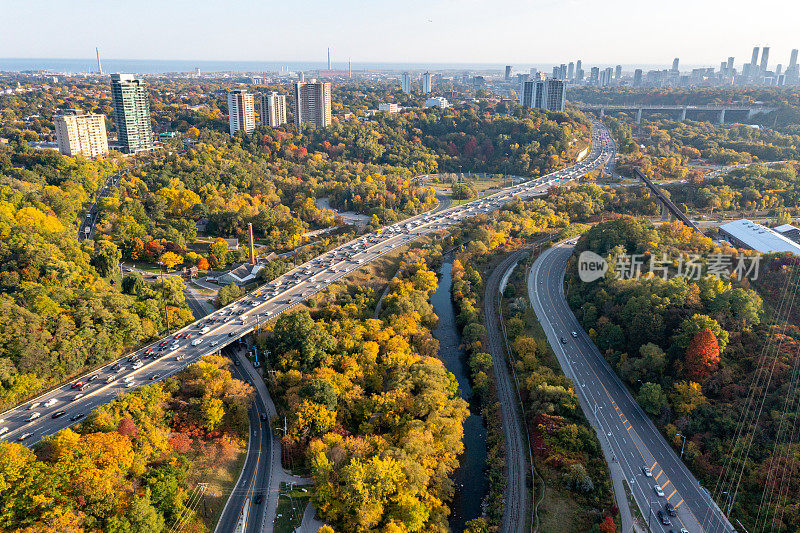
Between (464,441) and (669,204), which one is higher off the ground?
(669,204)

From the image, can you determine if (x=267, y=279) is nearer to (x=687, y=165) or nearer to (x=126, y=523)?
(x=126, y=523)

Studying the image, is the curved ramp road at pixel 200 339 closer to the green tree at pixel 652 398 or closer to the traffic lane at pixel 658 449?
the traffic lane at pixel 658 449

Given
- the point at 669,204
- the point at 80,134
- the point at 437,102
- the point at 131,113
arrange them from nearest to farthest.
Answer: the point at 669,204 → the point at 80,134 → the point at 131,113 → the point at 437,102

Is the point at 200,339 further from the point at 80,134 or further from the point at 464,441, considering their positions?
the point at 80,134

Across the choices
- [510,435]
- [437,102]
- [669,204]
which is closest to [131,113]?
[510,435]

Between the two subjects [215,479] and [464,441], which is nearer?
[215,479]

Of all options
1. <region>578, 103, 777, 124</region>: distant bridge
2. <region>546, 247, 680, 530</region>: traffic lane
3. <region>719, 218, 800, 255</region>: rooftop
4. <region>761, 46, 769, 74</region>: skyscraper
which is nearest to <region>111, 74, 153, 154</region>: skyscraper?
<region>546, 247, 680, 530</region>: traffic lane

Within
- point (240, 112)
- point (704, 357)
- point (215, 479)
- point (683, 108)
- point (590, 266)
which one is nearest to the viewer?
point (215, 479)
